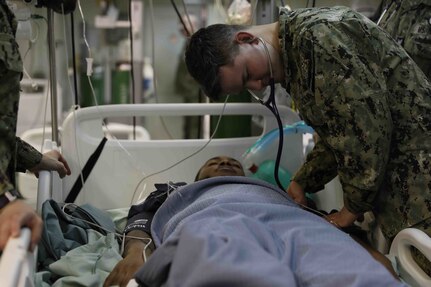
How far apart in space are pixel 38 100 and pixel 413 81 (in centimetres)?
365

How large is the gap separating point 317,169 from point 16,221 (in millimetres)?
1090

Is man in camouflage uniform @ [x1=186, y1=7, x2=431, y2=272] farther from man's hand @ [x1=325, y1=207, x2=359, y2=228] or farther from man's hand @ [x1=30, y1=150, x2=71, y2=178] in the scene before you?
man's hand @ [x1=30, y1=150, x2=71, y2=178]

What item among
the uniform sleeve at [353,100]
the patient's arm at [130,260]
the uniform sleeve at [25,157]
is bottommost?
the patient's arm at [130,260]

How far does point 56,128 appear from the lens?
2.24m

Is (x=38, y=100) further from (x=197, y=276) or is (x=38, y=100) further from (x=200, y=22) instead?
(x=197, y=276)

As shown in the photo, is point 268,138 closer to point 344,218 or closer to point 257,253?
point 344,218

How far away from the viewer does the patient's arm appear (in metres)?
1.42

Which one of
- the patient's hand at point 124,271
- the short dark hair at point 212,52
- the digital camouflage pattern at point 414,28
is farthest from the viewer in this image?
the digital camouflage pattern at point 414,28

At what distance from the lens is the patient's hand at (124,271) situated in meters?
1.41

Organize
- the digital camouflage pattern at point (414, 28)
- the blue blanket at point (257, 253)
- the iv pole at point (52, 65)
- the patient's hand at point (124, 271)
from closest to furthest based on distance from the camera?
the blue blanket at point (257, 253)
the patient's hand at point (124, 271)
the digital camouflage pattern at point (414, 28)
the iv pole at point (52, 65)

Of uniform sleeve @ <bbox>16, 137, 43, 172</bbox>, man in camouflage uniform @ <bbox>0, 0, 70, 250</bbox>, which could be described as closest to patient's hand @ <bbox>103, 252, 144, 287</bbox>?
man in camouflage uniform @ <bbox>0, 0, 70, 250</bbox>

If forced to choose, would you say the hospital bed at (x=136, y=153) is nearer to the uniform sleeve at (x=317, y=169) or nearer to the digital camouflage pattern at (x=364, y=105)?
the uniform sleeve at (x=317, y=169)

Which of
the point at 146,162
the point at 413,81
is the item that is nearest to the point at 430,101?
the point at 413,81

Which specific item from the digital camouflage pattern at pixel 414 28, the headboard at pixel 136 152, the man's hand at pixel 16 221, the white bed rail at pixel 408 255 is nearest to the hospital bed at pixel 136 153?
the headboard at pixel 136 152
